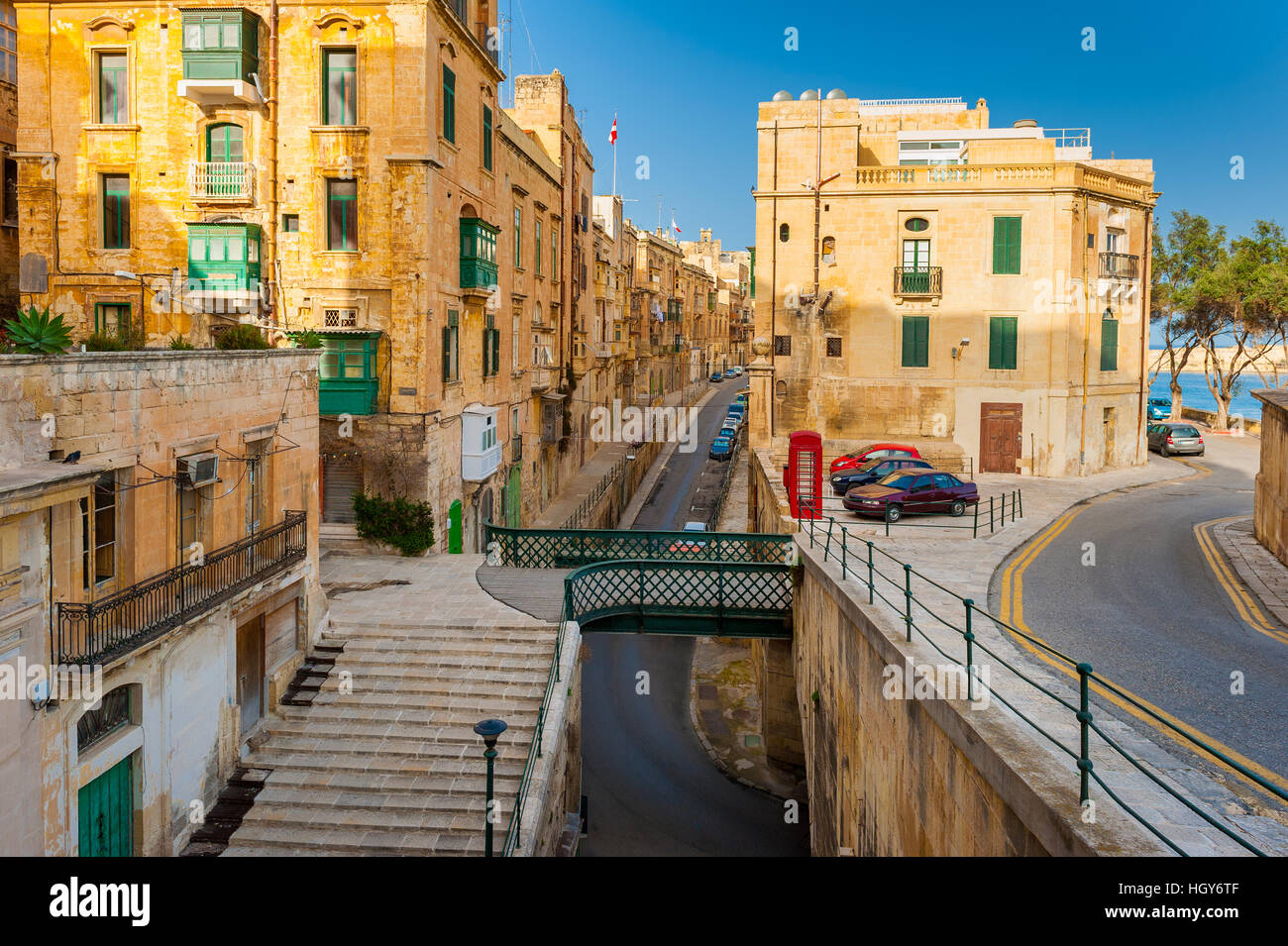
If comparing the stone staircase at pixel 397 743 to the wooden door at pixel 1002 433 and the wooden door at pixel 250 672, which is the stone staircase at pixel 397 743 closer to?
the wooden door at pixel 250 672

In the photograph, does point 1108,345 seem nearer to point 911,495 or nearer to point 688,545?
point 911,495

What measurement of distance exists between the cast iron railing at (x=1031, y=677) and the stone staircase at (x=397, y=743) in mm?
6632

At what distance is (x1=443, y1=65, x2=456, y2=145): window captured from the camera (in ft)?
86.1

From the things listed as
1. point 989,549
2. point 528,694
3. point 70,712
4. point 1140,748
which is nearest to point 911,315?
point 989,549

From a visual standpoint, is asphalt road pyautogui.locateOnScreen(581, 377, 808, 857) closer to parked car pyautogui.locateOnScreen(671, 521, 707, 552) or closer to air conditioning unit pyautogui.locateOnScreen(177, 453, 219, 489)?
parked car pyautogui.locateOnScreen(671, 521, 707, 552)

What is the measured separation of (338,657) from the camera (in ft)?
60.1

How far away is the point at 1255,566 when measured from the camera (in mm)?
19500

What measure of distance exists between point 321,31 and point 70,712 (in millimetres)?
19820

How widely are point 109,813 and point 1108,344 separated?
1463 inches

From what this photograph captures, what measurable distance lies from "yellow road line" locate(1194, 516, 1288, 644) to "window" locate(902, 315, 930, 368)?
13047mm

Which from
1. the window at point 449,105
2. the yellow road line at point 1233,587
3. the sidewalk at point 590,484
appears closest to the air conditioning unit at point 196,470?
the window at point 449,105

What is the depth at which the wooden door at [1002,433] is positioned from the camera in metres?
35.7

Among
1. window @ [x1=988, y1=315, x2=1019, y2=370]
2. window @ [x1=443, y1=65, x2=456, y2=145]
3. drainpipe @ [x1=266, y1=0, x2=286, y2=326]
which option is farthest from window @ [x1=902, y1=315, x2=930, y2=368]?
drainpipe @ [x1=266, y1=0, x2=286, y2=326]

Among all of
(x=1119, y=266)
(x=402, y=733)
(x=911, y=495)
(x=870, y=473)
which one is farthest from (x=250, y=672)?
(x=1119, y=266)
